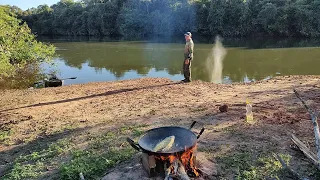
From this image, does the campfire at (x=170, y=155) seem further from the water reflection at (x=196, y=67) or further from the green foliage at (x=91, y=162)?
the water reflection at (x=196, y=67)

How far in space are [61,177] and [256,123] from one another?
130 inches

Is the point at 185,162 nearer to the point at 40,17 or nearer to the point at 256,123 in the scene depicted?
the point at 256,123

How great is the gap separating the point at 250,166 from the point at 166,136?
114 cm

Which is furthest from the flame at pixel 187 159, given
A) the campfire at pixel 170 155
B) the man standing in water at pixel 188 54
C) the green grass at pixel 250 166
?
the man standing in water at pixel 188 54

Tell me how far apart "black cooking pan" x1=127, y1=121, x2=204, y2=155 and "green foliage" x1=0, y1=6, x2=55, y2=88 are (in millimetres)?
9389

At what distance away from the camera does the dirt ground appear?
4.49 metres

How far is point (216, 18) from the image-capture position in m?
39.2

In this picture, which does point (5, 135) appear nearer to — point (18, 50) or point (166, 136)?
point (166, 136)

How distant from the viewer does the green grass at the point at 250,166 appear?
142 inches

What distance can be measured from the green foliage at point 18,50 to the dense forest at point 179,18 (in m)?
26.3

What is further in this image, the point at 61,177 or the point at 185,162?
the point at 61,177

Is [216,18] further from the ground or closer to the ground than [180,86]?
further from the ground

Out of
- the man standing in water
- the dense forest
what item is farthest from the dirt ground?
the dense forest

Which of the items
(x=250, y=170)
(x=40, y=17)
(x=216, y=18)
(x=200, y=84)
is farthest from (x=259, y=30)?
(x=40, y=17)
